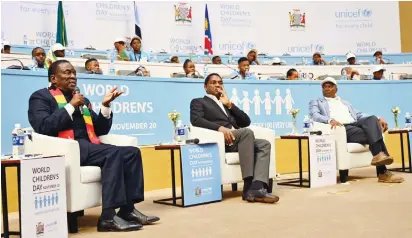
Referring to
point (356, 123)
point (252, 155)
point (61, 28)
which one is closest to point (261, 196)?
point (252, 155)

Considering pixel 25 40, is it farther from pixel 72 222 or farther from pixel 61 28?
pixel 72 222

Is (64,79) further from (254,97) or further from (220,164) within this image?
(254,97)

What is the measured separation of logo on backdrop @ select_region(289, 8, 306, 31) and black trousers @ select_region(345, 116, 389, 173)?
566 centimetres

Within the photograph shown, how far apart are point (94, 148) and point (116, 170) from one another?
0.73 feet

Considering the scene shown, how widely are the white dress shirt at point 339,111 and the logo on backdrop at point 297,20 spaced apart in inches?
208

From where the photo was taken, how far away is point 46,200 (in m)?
2.50

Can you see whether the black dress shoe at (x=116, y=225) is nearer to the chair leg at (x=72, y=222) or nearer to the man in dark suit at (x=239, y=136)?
the chair leg at (x=72, y=222)

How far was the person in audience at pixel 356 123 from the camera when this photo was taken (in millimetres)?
4582

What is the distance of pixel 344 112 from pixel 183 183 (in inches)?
87.7

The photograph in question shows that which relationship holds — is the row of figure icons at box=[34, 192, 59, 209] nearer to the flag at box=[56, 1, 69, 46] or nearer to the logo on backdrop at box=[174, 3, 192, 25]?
the flag at box=[56, 1, 69, 46]

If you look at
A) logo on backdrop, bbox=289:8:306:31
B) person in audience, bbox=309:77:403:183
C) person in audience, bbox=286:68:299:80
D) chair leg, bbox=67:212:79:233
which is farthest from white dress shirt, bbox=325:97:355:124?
logo on backdrop, bbox=289:8:306:31

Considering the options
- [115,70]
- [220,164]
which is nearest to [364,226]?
[220,164]

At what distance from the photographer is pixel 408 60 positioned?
356 inches

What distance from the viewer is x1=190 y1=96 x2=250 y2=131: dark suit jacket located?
3.99m
